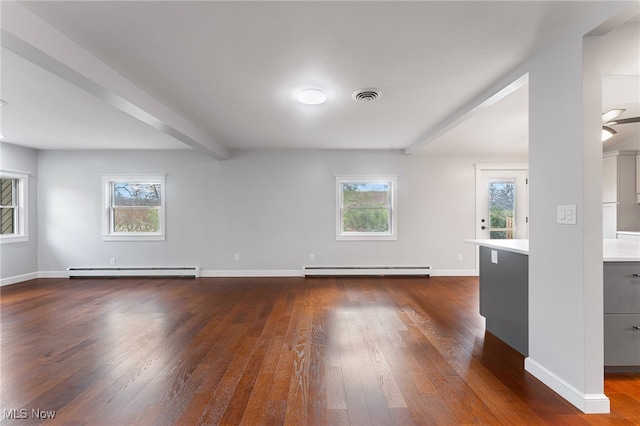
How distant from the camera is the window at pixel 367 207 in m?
5.95

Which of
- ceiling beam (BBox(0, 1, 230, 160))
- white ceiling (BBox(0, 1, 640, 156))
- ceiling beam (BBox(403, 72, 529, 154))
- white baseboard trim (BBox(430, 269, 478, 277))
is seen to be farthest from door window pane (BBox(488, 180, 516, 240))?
ceiling beam (BBox(0, 1, 230, 160))

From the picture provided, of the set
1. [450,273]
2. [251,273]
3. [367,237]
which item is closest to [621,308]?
[450,273]

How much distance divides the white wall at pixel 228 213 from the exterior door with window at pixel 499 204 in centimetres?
106

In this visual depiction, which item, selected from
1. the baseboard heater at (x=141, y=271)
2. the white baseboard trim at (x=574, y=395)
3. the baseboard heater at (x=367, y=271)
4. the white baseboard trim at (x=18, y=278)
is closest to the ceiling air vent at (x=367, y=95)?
the white baseboard trim at (x=574, y=395)

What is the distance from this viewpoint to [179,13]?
6.02 ft

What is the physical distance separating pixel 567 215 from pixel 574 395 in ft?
3.68

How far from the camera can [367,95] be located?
307cm

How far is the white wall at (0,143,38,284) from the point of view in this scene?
17.1 ft

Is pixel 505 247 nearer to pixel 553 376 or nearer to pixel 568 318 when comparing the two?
pixel 568 318

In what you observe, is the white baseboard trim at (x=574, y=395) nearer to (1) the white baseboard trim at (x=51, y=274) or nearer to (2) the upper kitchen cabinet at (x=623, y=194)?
(2) the upper kitchen cabinet at (x=623, y=194)

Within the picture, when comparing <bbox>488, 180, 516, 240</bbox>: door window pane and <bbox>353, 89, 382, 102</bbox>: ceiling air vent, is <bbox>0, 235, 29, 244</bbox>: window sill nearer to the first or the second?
<bbox>353, 89, 382, 102</bbox>: ceiling air vent

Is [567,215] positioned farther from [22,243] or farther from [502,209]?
[22,243]

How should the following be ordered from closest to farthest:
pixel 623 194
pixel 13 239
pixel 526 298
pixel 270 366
→ pixel 270 366 → pixel 526 298 → pixel 623 194 → pixel 13 239

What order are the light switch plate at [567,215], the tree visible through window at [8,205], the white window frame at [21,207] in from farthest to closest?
the white window frame at [21,207] → the tree visible through window at [8,205] → the light switch plate at [567,215]
